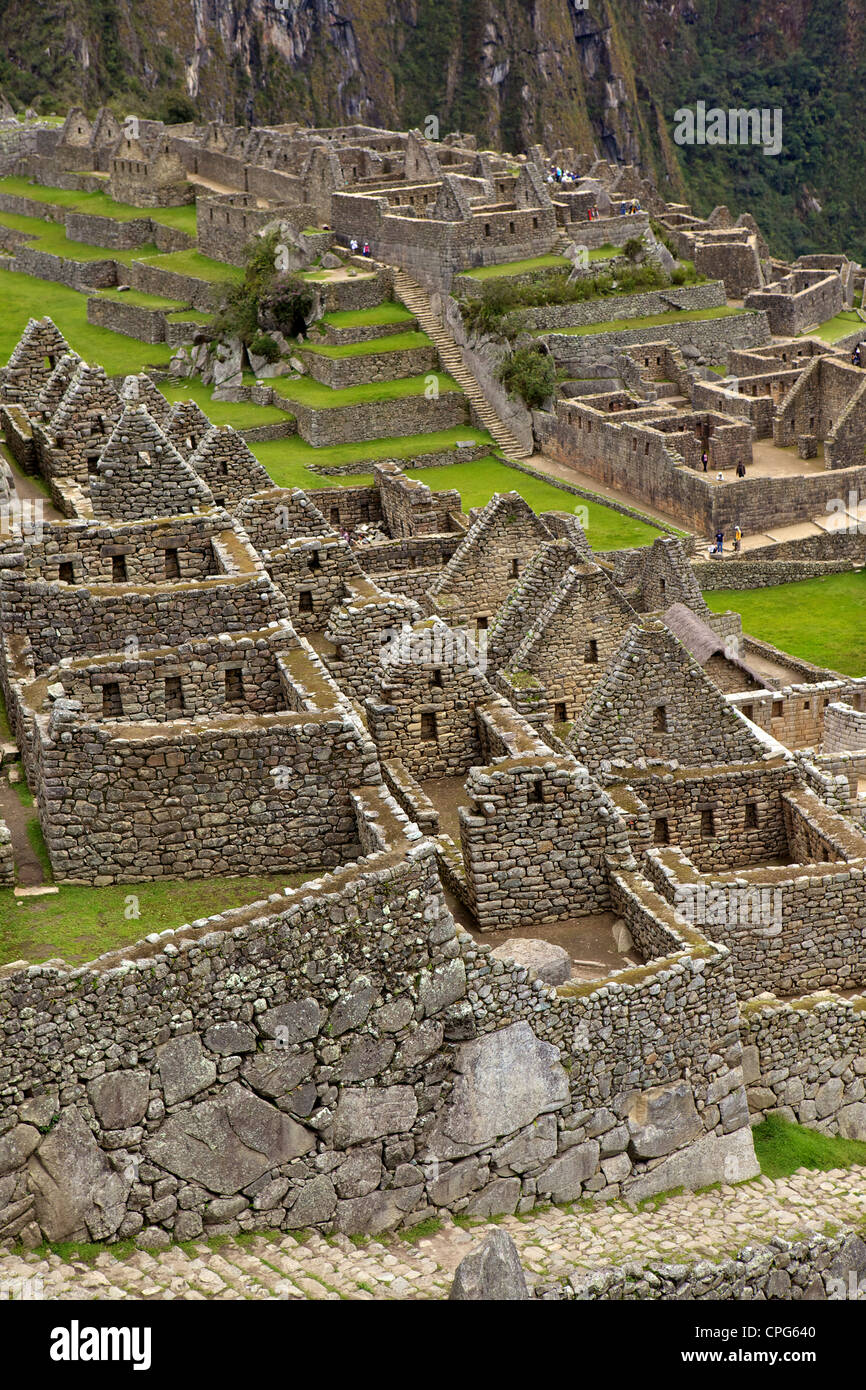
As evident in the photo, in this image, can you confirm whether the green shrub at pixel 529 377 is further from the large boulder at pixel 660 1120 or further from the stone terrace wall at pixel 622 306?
the large boulder at pixel 660 1120

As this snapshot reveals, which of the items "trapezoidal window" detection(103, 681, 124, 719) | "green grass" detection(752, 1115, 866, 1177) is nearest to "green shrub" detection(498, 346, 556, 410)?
"trapezoidal window" detection(103, 681, 124, 719)

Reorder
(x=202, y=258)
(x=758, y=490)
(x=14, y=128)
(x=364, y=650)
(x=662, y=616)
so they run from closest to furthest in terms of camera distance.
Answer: (x=364, y=650) → (x=662, y=616) → (x=758, y=490) → (x=202, y=258) → (x=14, y=128)

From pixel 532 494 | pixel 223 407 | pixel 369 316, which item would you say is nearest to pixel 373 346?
pixel 369 316

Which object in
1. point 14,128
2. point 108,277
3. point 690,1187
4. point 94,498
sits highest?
point 14,128

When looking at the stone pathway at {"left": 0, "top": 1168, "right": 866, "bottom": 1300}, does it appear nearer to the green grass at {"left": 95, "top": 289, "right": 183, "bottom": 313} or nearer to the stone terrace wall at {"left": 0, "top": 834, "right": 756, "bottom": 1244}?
the stone terrace wall at {"left": 0, "top": 834, "right": 756, "bottom": 1244}

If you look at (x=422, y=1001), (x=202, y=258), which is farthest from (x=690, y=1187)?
(x=202, y=258)

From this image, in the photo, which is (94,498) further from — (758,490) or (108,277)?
(108,277)

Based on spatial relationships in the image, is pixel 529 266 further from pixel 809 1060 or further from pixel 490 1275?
pixel 490 1275
